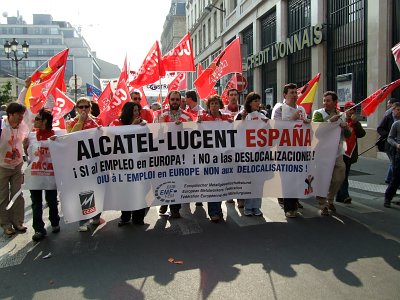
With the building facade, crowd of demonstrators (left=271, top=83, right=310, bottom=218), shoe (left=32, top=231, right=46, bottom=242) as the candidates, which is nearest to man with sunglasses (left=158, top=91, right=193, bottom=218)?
crowd of demonstrators (left=271, top=83, right=310, bottom=218)

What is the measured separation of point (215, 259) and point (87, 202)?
1.91 meters

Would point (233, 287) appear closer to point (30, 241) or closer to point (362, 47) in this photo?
point (30, 241)

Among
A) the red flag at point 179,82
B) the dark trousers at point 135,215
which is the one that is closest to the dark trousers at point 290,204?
the dark trousers at point 135,215

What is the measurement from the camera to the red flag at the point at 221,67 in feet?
27.5

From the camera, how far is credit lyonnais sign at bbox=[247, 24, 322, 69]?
672 inches

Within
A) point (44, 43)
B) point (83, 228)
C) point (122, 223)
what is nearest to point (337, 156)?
point (122, 223)

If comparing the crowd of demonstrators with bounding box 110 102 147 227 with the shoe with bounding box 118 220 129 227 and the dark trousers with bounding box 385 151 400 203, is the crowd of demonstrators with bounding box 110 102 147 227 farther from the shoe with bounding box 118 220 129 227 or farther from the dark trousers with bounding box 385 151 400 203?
the dark trousers with bounding box 385 151 400 203

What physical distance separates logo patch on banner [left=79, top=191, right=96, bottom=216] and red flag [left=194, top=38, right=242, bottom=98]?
3766 millimetres

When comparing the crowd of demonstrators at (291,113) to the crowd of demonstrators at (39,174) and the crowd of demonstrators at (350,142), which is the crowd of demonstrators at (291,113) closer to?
the crowd of demonstrators at (350,142)

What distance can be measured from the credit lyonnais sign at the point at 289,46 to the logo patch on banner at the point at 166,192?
1281 centimetres

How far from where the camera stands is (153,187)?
5836 mm

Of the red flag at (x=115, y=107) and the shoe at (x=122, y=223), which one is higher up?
the red flag at (x=115, y=107)

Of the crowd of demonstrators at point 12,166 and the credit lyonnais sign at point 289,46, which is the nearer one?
the crowd of demonstrators at point 12,166

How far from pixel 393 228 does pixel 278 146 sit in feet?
6.14
